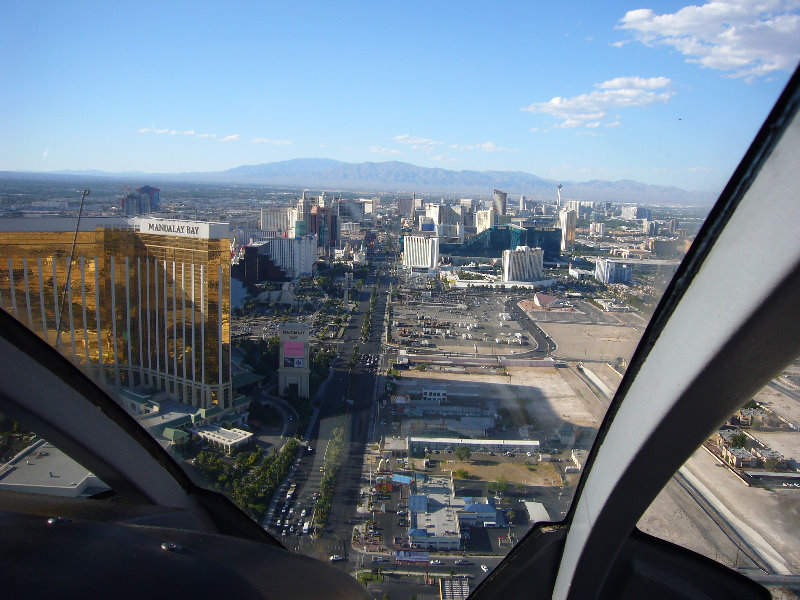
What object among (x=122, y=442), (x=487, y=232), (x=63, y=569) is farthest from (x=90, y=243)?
(x=487, y=232)

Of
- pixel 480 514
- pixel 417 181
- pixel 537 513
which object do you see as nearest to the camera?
pixel 537 513

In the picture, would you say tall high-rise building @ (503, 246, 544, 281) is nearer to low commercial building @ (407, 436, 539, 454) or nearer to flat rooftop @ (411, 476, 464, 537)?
low commercial building @ (407, 436, 539, 454)

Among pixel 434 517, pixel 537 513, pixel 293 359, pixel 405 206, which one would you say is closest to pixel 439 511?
pixel 434 517

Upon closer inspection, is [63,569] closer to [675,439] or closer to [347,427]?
[675,439]

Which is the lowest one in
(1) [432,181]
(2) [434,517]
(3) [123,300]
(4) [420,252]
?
(4) [420,252]

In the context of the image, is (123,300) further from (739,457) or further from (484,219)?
(484,219)

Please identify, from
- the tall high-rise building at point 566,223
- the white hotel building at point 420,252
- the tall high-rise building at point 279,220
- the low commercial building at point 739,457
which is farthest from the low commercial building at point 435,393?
the white hotel building at point 420,252

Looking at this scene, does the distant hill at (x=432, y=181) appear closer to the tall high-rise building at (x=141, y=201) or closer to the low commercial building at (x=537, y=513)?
the low commercial building at (x=537, y=513)
